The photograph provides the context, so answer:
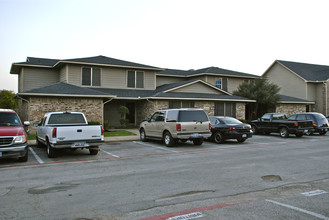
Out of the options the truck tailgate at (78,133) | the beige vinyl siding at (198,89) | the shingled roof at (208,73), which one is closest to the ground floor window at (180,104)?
the beige vinyl siding at (198,89)

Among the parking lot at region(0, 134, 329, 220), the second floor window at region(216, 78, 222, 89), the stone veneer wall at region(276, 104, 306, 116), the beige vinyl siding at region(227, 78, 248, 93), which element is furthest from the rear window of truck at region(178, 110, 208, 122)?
the stone veneer wall at region(276, 104, 306, 116)

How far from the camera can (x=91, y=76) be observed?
26.4 meters

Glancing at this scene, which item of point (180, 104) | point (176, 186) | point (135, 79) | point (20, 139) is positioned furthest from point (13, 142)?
point (135, 79)

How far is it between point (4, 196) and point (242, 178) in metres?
5.70

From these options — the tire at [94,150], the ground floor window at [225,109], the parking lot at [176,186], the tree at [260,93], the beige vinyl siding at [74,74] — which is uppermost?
the beige vinyl siding at [74,74]

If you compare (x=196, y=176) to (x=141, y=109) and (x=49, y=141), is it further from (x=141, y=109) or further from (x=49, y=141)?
(x=141, y=109)

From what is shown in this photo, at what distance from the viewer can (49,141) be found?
444 inches

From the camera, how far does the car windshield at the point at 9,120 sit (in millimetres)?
10881

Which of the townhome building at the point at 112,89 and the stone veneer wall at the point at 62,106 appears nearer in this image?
the stone veneer wall at the point at 62,106

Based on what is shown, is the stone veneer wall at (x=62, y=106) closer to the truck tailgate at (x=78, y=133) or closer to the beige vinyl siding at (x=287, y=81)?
the truck tailgate at (x=78, y=133)

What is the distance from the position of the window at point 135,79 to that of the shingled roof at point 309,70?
74.7ft

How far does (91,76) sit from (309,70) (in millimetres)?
32148

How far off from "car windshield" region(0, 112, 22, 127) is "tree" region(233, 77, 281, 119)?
82.3 feet

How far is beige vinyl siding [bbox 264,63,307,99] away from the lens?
127 ft
